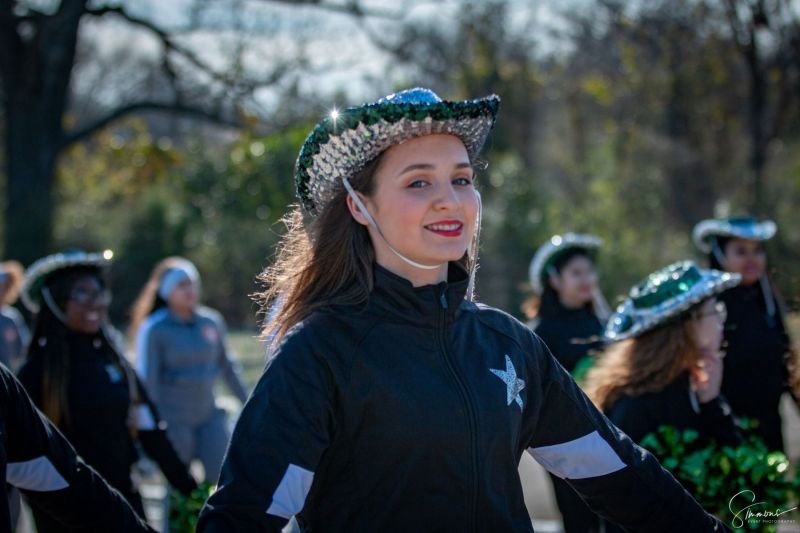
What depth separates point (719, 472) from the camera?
412cm

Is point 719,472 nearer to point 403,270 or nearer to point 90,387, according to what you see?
point 403,270

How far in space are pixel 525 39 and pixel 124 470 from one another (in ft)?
60.6

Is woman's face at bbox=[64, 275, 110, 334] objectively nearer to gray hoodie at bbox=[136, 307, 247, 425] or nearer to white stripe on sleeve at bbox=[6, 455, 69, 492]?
gray hoodie at bbox=[136, 307, 247, 425]

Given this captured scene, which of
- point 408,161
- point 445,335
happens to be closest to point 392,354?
point 445,335

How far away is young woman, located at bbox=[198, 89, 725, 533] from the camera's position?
2.40 meters

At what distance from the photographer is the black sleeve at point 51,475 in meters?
2.98

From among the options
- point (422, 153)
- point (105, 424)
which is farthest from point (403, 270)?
point (105, 424)

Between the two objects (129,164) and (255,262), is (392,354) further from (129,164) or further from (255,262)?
(129,164)

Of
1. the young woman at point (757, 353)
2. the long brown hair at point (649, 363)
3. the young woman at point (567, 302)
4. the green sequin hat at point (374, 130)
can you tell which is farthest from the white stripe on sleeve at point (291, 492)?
the young woman at point (567, 302)

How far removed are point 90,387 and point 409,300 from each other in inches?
111

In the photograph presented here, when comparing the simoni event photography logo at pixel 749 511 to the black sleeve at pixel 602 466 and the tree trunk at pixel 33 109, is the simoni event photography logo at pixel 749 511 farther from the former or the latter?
the tree trunk at pixel 33 109

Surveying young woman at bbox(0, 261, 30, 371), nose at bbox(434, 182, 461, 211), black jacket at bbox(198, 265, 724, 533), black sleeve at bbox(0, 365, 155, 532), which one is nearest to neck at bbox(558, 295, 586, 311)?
black jacket at bbox(198, 265, 724, 533)

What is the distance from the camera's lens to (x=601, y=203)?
19.1 m

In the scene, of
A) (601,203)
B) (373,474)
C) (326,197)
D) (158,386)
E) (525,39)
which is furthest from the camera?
(525,39)
